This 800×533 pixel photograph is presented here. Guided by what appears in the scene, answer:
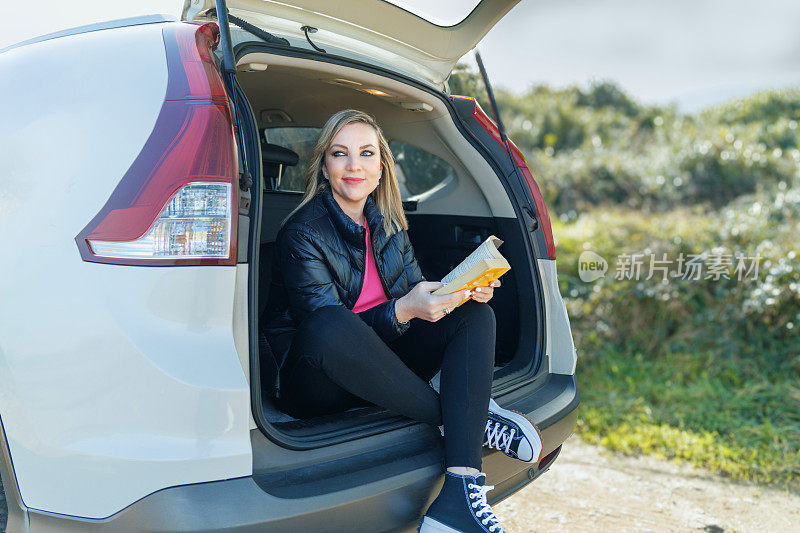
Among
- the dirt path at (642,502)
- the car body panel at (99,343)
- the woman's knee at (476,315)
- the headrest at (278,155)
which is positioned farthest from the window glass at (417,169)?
the car body panel at (99,343)

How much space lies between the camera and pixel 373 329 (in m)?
1.90

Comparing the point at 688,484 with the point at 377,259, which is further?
the point at 688,484

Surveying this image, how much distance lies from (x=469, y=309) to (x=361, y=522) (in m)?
0.73

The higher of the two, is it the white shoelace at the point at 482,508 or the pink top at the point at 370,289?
the pink top at the point at 370,289

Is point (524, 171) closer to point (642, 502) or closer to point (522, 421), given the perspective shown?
point (522, 421)

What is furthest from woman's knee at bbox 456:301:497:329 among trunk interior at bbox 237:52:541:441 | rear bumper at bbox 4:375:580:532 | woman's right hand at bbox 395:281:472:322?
rear bumper at bbox 4:375:580:532

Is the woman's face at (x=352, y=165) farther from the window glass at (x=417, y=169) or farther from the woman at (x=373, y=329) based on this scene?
the window glass at (x=417, y=169)

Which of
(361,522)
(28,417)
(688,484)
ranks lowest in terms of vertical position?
(688,484)

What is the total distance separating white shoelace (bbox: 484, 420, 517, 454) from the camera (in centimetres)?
186

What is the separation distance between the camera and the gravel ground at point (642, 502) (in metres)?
2.50

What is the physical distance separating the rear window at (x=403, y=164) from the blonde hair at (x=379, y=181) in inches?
18.4

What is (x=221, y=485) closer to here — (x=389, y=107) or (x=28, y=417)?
(x=28, y=417)

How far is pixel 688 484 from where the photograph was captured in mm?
2848

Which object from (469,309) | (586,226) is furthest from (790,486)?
(586,226)
